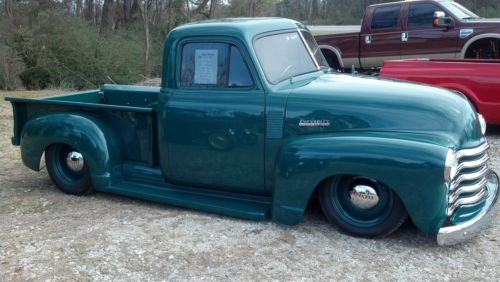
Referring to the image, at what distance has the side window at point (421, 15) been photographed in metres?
11.6

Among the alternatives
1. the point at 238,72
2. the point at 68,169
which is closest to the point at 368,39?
the point at 238,72

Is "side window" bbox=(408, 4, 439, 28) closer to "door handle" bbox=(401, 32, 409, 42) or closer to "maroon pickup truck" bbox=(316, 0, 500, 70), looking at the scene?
"maroon pickup truck" bbox=(316, 0, 500, 70)

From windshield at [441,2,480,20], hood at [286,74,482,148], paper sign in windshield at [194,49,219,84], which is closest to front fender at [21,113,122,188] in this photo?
paper sign in windshield at [194,49,219,84]

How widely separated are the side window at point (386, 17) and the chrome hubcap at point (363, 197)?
26.8 feet

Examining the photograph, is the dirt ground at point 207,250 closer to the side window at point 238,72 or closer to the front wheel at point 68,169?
the front wheel at point 68,169

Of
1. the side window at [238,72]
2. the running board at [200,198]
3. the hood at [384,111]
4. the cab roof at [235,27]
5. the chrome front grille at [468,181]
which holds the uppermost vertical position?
the cab roof at [235,27]

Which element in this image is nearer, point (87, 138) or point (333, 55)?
point (87, 138)

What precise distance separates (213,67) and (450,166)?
218 cm

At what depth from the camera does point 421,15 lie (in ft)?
38.7

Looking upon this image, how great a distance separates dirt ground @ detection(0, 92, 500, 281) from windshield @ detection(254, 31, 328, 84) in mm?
1223

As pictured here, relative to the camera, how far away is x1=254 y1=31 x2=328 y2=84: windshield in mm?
5020

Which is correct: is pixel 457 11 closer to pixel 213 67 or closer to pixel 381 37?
pixel 381 37

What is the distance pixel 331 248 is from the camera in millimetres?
4402

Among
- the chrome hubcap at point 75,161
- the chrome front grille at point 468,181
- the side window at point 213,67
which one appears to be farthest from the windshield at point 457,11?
the chrome hubcap at point 75,161
